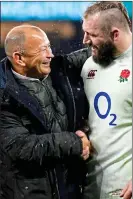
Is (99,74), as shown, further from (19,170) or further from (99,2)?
(19,170)

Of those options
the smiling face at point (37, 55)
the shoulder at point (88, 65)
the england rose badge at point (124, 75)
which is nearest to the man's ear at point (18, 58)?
the smiling face at point (37, 55)

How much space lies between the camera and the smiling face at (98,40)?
2057 millimetres

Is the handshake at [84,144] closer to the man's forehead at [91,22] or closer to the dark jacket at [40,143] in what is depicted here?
the dark jacket at [40,143]

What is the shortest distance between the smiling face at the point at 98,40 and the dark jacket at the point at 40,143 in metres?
0.08

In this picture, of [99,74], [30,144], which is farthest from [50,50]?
[30,144]

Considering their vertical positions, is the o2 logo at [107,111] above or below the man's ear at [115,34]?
below

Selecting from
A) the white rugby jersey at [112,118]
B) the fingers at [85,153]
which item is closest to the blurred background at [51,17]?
the white rugby jersey at [112,118]

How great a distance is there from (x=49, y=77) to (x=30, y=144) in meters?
0.26

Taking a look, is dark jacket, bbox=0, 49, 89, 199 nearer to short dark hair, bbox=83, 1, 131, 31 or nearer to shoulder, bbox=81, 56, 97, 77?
shoulder, bbox=81, 56, 97, 77

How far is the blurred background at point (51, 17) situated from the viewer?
2059 mm

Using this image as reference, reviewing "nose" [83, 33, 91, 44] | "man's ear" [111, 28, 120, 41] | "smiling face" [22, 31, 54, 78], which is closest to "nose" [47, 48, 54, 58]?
"smiling face" [22, 31, 54, 78]

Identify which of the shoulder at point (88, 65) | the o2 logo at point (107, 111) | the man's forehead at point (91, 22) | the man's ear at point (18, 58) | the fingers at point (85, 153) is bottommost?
the fingers at point (85, 153)

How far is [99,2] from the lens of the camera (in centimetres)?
206

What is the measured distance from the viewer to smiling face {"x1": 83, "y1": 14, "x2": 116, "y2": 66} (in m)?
2.06
